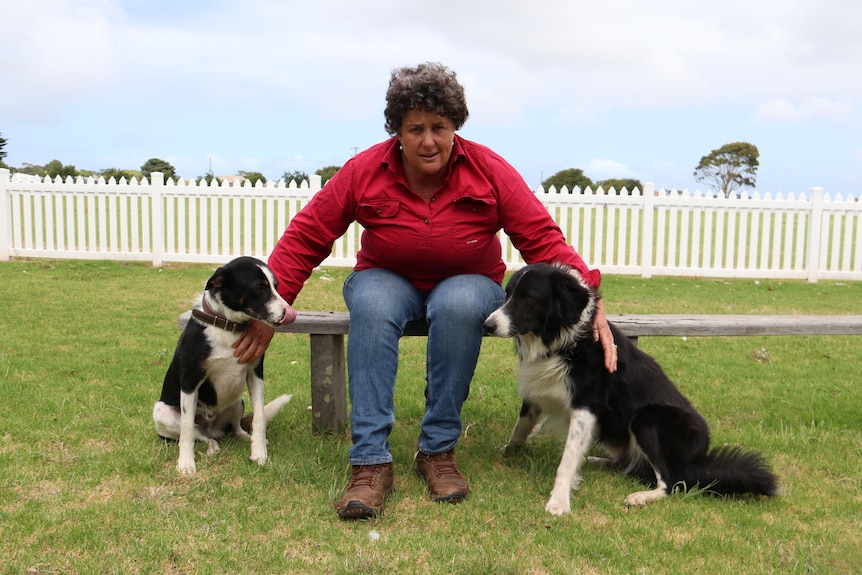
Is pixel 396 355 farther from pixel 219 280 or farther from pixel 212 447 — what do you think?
pixel 212 447

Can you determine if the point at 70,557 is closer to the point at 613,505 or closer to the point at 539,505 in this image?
the point at 539,505

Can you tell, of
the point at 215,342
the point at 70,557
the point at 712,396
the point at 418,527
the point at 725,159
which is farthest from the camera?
the point at 725,159

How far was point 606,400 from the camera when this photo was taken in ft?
10.4

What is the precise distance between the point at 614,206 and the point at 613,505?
27.3 feet

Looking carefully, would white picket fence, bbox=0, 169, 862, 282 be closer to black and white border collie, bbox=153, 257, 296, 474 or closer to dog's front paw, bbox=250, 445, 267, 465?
black and white border collie, bbox=153, 257, 296, 474

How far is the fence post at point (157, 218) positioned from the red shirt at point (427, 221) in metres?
8.50

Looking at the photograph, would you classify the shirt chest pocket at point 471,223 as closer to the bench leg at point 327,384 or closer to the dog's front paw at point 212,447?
the bench leg at point 327,384

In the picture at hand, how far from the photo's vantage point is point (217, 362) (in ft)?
10.8

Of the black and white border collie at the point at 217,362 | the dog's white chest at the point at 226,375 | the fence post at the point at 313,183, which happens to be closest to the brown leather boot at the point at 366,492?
the black and white border collie at the point at 217,362

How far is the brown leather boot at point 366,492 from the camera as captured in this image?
9.19 ft

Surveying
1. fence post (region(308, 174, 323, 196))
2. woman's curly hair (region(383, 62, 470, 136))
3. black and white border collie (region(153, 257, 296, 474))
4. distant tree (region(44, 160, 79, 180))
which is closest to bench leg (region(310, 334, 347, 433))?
black and white border collie (region(153, 257, 296, 474))

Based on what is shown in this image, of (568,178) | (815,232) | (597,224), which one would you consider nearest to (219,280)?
(597,224)

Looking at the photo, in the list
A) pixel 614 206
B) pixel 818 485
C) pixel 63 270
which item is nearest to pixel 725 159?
pixel 614 206

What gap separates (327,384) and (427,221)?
1.13 metres
